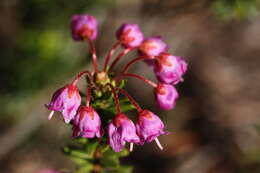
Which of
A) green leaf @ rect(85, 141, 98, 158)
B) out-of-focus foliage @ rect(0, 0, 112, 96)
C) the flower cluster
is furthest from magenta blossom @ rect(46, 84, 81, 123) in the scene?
out-of-focus foliage @ rect(0, 0, 112, 96)

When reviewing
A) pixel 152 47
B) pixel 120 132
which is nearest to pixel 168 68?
pixel 152 47

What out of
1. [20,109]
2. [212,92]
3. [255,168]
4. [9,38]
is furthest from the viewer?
[212,92]

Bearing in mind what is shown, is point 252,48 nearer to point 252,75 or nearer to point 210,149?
point 252,75

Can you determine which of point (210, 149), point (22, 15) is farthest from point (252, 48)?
point (22, 15)

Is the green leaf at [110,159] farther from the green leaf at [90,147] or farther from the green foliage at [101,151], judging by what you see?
the green leaf at [90,147]

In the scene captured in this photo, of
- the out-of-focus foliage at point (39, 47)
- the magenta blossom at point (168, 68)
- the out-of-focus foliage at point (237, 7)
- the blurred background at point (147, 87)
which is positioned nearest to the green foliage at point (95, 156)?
the magenta blossom at point (168, 68)

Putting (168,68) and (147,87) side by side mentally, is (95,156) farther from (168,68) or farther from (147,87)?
(147,87)
